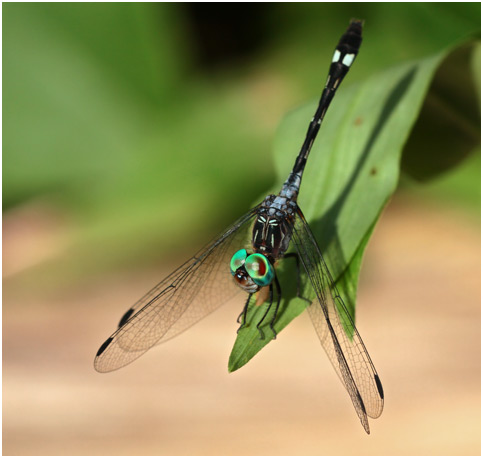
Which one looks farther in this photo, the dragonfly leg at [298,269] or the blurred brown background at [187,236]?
the blurred brown background at [187,236]

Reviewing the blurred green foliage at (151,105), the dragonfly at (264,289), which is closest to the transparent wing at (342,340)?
the dragonfly at (264,289)

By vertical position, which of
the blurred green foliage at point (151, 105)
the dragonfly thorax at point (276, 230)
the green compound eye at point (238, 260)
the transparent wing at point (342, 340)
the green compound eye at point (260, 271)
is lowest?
the transparent wing at point (342, 340)

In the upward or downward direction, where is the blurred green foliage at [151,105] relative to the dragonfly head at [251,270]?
upward

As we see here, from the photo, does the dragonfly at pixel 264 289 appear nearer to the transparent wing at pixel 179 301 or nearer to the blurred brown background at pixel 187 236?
the transparent wing at pixel 179 301

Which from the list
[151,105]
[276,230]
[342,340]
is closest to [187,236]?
[151,105]

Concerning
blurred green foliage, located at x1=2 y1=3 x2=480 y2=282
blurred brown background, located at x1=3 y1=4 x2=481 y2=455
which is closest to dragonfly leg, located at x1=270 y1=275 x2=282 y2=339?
blurred brown background, located at x1=3 y1=4 x2=481 y2=455

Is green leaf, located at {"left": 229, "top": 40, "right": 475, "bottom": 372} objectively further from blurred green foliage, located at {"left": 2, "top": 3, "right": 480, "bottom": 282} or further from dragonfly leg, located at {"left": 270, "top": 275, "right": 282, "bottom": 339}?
blurred green foliage, located at {"left": 2, "top": 3, "right": 480, "bottom": 282}

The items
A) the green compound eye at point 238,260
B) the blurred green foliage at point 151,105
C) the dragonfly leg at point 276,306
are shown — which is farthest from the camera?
the blurred green foliage at point 151,105
